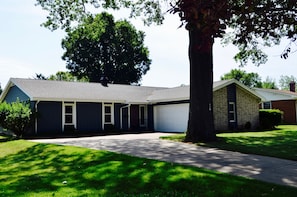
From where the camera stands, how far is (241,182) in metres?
6.30

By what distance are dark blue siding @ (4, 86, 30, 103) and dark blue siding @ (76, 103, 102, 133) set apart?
3.69 meters

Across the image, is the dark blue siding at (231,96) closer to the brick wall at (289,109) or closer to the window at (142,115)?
the window at (142,115)

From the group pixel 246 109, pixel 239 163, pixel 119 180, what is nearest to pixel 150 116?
pixel 246 109

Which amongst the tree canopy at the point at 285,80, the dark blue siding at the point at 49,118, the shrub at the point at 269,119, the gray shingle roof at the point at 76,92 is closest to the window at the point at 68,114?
the dark blue siding at the point at 49,118

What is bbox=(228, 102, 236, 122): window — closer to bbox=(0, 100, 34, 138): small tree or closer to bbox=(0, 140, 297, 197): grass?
bbox=(0, 100, 34, 138): small tree

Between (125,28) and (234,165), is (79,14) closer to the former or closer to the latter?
(234,165)

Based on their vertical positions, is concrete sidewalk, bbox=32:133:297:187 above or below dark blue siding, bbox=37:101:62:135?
below

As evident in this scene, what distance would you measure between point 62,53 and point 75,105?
91.8 feet

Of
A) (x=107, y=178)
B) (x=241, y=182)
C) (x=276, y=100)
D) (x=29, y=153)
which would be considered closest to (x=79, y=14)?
(x=29, y=153)

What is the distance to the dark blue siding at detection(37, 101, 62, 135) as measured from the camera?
2022cm

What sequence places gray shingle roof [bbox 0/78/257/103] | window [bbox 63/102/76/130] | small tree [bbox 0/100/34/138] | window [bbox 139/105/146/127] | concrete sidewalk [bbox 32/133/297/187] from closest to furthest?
concrete sidewalk [bbox 32/133/297/187] < small tree [bbox 0/100/34/138] < gray shingle roof [bbox 0/78/257/103] < window [bbox 63/102/76/130] < window [bbox 139/105/146/127]

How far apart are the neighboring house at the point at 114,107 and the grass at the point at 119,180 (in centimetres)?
1094

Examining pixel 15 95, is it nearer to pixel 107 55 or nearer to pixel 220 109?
pixel 220 109

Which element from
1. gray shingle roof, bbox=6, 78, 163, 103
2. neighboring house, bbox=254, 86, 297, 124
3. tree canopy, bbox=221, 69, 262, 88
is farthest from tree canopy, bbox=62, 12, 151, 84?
tree canopy, bbox=221, 69, 262, 88
